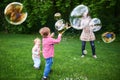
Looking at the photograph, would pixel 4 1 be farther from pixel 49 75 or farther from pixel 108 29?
pixel 49 75

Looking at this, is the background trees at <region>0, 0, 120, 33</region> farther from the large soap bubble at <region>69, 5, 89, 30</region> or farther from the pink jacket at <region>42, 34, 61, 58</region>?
the pink jacket at <region>42, 34, 61, 58</region>

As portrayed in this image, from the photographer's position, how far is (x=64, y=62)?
688 centimetres

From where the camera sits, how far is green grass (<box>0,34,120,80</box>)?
6.07m

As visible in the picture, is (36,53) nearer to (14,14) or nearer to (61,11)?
(14,14)

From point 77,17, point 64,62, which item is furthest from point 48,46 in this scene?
point 77,17

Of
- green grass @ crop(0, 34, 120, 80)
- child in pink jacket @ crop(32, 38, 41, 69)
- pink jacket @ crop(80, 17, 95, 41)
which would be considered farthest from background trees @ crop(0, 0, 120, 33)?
child in pink jacket @ crop(32, 38, 41, 69)

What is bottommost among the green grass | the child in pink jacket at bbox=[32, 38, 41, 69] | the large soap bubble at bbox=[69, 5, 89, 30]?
the green grass

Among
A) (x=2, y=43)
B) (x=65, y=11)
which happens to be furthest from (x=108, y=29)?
(x=2, y=43)

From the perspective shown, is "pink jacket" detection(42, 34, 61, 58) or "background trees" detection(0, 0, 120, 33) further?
"background trees" detection(0, 0, 120, 33)

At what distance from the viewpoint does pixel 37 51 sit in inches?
248

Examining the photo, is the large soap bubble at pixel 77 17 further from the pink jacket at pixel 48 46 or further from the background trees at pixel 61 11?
the background trees at pixel 61 11

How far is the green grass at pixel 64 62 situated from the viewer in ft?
19.9

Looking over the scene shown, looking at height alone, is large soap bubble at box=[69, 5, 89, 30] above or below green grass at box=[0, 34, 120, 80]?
above

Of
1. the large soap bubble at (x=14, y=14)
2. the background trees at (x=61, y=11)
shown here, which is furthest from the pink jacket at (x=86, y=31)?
the background trees at (x=61, y=11)
